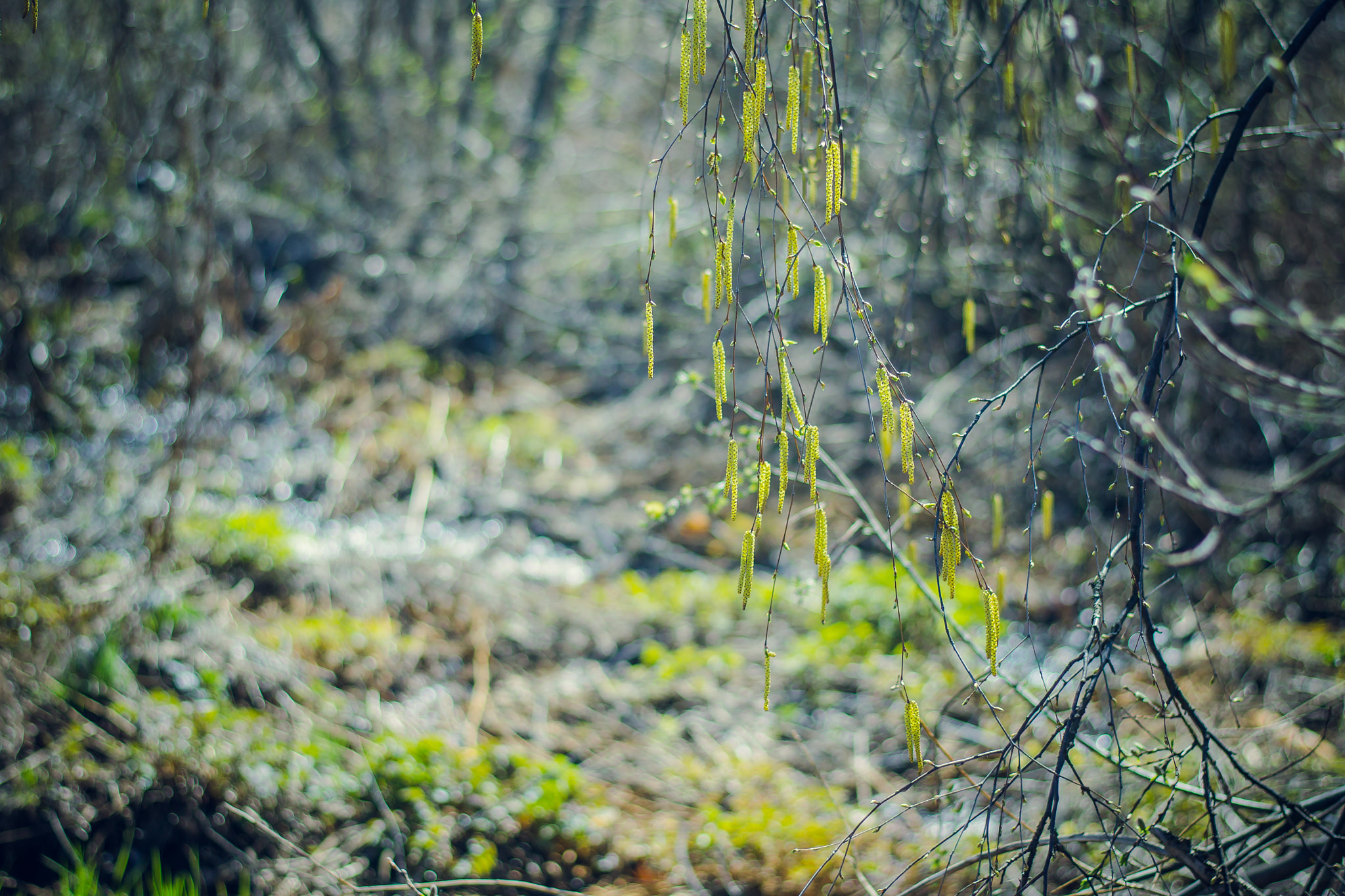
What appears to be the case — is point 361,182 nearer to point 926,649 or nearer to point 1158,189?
point 926,649

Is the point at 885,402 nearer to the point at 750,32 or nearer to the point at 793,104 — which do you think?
the point at 793,104

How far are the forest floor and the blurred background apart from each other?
2 centimetres

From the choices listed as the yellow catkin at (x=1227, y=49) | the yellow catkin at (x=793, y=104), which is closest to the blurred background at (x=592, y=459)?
the yellow catkin at (x=1227, y=49)

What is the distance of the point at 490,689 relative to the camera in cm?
363

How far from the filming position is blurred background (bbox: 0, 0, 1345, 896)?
262cm

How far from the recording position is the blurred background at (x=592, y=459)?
2621mm

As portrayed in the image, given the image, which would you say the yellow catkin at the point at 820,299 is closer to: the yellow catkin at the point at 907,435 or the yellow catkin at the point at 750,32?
the yellow catkin at the point at 907,435

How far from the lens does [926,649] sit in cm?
398

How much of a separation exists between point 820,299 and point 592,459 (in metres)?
4.26

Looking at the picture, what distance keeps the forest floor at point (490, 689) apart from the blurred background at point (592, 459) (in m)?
0.02

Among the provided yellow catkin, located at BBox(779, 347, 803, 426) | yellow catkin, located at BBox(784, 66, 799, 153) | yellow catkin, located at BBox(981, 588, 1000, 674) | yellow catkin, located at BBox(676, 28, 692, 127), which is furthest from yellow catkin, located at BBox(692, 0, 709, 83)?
yellow catkin, located at BBox(981, 588, 1000, 674)

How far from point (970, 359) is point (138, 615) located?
456 cm

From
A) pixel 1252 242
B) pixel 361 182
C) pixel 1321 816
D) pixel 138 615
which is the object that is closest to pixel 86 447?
pixel 138 615

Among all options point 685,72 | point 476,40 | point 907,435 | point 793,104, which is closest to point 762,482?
point 907,435
